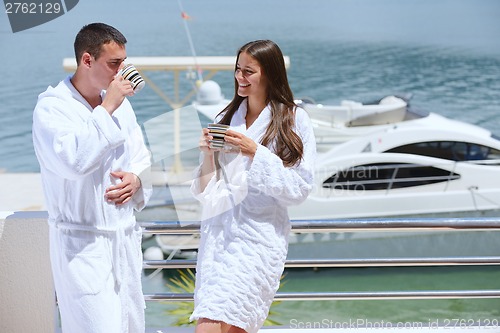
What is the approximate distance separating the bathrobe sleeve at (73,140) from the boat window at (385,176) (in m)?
10.0

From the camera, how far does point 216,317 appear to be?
2105 mm

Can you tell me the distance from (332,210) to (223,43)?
3605cm

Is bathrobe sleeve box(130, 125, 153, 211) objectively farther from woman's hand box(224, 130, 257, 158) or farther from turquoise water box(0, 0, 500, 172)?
turquoise water box(0, 0, 500, 172)

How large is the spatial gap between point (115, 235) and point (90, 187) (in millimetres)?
155

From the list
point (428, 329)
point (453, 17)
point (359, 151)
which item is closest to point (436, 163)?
point (359, 151)

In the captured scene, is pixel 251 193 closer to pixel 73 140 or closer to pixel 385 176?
pixel 73 140

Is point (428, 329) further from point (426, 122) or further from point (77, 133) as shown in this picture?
point (426, 122)

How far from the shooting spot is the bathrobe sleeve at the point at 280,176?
2.14m

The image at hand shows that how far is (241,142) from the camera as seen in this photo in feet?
6.98

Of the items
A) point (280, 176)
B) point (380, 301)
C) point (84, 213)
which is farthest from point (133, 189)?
point (380, 301)

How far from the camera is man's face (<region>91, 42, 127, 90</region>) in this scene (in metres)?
2.09

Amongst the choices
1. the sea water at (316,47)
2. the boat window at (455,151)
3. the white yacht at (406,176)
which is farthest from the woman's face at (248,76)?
the sea water at (316,47)

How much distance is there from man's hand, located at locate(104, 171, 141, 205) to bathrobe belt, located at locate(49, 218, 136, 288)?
0.25 feet

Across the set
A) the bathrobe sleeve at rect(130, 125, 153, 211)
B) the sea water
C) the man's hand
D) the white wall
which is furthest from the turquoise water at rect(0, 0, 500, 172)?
the man's hand
